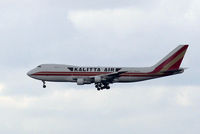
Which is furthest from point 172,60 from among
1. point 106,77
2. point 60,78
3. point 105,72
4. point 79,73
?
point 60,78

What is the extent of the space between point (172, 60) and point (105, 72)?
1497cm

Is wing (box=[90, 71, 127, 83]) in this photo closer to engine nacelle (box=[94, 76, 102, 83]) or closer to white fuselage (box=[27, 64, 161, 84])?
engine nacelle (box=[94, 76, 102, 83])

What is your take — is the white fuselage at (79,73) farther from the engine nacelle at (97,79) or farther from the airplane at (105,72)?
the engine nacelle at (97,79)

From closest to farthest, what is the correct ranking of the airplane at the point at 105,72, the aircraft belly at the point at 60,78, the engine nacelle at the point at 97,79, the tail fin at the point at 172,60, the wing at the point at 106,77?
1. the engine nacelle at the point at 97,79
2. the wing at the point at 106,77
3. the airplane at the point at 105,72
4. the aircraft belly at the point at 60,78
5. the tail fin at the point at 172,60

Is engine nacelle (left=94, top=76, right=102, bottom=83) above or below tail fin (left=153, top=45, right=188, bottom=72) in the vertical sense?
below

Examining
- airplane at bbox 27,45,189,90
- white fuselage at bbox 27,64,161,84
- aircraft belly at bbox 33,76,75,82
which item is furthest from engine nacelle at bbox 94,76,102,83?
aircraft belly at bbox 33,76,75,82

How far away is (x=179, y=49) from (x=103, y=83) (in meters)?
19.3

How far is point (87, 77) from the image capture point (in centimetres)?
11312

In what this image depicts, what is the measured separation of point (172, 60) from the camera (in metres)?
118

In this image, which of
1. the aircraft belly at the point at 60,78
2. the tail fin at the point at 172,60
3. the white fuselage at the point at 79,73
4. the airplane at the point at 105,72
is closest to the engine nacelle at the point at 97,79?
the airplane at the point at 105,72

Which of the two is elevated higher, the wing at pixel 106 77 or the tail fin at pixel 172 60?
the tail fin at pixel 172 60

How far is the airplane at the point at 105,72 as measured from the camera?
113 m

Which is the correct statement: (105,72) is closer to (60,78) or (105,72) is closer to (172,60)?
(60,78)

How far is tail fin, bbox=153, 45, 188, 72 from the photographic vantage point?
385 ft
